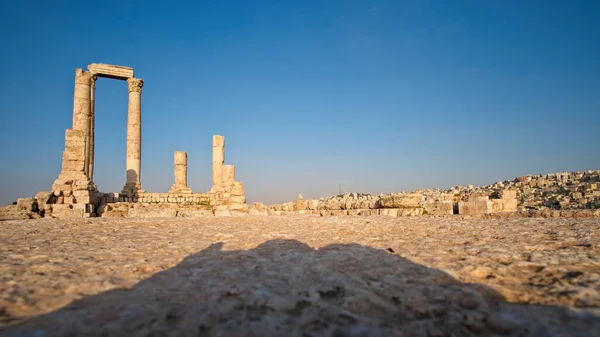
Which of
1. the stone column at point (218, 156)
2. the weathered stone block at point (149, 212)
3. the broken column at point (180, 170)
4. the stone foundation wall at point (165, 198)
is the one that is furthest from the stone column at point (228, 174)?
the weathered stone block at point (149, 212)

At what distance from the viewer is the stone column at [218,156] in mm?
20281

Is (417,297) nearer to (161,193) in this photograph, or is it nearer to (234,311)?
(234,311)

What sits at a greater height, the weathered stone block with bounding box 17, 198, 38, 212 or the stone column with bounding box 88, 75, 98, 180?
the stone column with bounding box 88, 75, 98, 180

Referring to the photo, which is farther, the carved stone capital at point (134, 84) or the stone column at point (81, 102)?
the carved stone capital at point (134, 84)

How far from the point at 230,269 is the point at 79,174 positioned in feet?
46.9

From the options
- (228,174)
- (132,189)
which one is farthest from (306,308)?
(132,189)

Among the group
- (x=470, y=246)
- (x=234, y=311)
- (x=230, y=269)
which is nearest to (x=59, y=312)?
(x=234, y=311)

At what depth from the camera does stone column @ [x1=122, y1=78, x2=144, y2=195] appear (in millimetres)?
18234

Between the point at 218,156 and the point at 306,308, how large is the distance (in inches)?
766

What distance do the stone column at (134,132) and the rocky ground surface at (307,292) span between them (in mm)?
16480

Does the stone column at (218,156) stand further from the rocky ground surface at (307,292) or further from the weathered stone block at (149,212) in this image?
the rocky ground surface at (307,292)

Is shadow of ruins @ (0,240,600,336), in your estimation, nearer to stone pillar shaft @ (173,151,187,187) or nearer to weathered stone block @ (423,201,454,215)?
weathered stone block @ (423,201,454,215)

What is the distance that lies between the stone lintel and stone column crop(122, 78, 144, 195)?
1.17ft

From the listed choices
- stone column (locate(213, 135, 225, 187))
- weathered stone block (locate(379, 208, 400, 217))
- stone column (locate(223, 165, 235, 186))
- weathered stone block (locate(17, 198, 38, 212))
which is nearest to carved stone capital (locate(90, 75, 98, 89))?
stone column (locate(213, 135, 225, 187))
